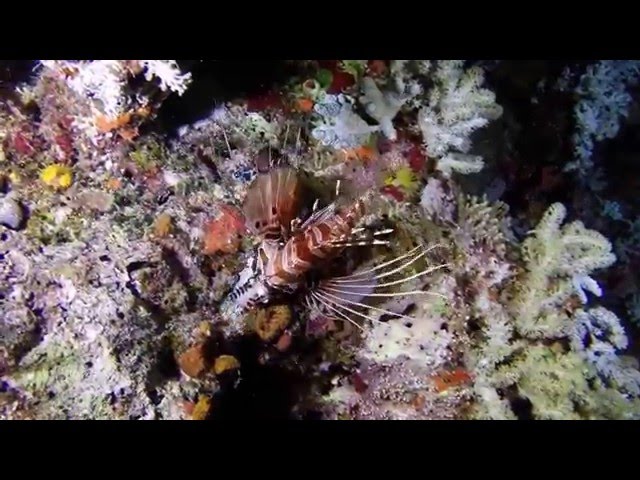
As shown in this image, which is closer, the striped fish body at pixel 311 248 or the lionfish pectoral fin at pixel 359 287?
the striped fish body at pixel 311 248

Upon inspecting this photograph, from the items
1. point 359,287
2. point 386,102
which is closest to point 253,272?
point 359,287

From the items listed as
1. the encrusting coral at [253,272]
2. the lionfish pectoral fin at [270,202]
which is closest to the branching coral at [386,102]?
the encrusting coral at [253,272]

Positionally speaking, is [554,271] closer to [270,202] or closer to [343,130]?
[343,130]

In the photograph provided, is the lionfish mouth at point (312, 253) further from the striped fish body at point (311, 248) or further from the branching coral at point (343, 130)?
the branching coral at point (343, 130)

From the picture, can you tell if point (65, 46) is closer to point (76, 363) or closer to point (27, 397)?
point (76, 363)

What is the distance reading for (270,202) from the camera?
3.24 m

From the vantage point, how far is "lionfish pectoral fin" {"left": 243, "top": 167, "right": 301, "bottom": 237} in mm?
3240

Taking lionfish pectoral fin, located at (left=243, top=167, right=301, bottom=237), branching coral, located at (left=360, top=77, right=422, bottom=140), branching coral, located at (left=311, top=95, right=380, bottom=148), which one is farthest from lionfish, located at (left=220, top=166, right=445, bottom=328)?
branching coral, located at (left=360, top=77, right=422, bottom=140)

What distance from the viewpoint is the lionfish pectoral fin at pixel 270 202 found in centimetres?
324

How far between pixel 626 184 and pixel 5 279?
5112mm

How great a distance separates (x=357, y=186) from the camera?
140 inches

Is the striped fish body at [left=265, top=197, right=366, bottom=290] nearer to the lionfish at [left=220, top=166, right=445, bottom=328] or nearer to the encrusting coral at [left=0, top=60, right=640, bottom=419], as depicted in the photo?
the lionfish at [left=220, top=166, right=445, bottom=328]

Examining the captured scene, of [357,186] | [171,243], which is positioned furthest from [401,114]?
[171,243]

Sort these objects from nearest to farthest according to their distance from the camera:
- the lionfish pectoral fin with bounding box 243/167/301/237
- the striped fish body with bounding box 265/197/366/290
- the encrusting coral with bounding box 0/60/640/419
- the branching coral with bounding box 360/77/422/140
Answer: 1. the encrusting coral with bounding box 0/60/640/419
2. the striped fish body with bounding box 265/197/366/290
3. the lionfish pectoral fin with bounding box 243/167/301/237
4. the branching coral with bounding box 360/77/422/140
